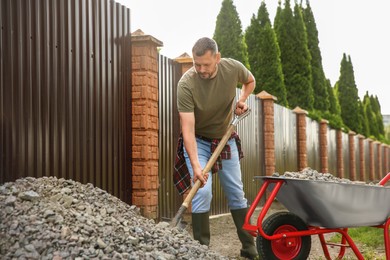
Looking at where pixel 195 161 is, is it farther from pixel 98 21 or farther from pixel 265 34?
pixel 265 34

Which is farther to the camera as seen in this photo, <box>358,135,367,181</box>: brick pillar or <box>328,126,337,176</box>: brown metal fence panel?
<box>358,135,367,181</box>: brick pillar

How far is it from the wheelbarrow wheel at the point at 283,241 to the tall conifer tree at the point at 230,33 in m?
15.1

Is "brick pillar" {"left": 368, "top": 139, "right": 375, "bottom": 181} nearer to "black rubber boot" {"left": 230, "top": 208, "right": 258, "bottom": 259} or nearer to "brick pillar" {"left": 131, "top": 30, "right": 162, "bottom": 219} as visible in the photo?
"brick pillar" {"left": 131, "top": 30, "right": 162, "bottom": 219}

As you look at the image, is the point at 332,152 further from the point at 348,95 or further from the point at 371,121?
the point at 371,121

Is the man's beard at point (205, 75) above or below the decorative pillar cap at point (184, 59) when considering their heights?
below

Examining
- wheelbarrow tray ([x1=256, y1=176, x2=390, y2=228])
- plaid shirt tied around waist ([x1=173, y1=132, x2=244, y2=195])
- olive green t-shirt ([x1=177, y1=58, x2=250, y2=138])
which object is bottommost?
wheelbarrow tray ([x1=256, y1=176, x2=390, y2=228])

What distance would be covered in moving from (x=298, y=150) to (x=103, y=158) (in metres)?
9.61

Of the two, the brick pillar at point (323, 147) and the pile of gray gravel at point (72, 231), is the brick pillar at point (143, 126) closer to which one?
the pile of gray gravel at point (72, 231)

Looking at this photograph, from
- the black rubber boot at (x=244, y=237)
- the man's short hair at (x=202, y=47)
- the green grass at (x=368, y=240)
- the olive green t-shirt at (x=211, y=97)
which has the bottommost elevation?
the green grass at (x=368, y=240)

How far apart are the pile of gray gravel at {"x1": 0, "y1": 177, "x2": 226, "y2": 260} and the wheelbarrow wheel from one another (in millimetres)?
598

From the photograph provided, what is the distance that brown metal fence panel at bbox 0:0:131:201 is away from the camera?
4.11 metres

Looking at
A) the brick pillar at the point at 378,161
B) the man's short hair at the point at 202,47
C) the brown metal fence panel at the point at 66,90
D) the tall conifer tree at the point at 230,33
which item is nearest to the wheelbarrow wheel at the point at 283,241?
the man's short hair at the point at 202,47

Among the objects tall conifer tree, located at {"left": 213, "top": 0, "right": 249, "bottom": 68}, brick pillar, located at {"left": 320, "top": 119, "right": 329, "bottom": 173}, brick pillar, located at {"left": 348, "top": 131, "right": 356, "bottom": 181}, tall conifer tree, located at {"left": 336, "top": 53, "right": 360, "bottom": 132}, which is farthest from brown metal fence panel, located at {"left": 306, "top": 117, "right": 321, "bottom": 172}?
tall conifer tree, located at {"left": 336, "top": 53, "right": 360, "bottom": 132}

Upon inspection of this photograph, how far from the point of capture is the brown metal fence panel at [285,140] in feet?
39.3
